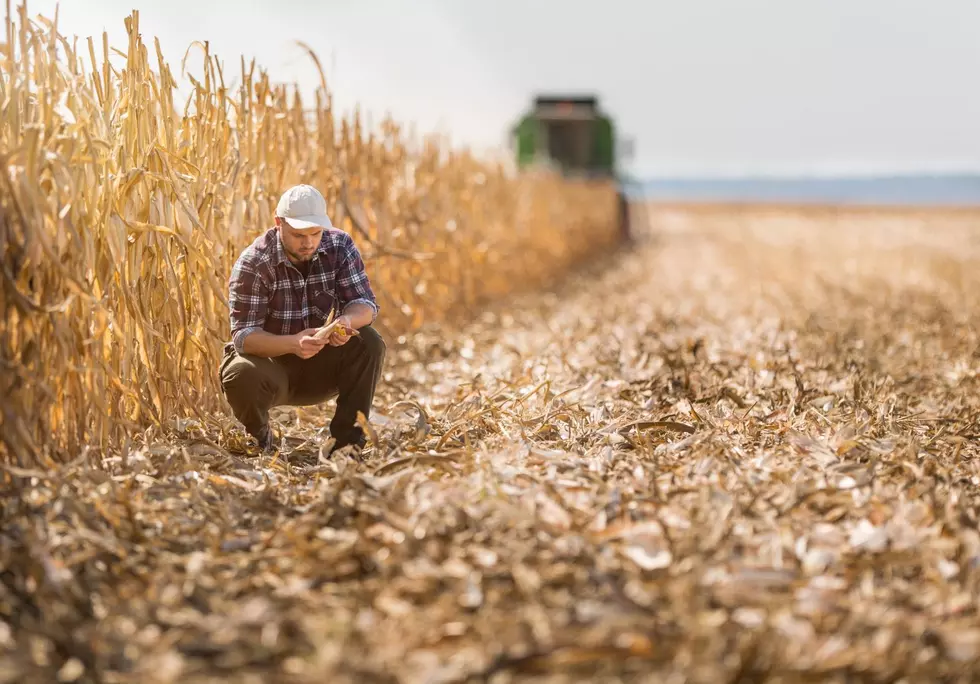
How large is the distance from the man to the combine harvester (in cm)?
1648

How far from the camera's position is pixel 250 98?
568 centimetres

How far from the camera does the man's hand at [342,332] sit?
434 centimetres

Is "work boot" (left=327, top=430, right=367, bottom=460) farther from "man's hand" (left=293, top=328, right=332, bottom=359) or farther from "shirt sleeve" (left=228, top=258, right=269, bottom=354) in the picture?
"shirt sleeve" (left=228, top=258, right=269, bottom=354)

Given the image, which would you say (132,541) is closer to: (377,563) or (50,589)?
(50,589)

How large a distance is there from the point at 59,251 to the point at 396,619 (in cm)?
200

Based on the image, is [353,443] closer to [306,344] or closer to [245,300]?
[306,344]

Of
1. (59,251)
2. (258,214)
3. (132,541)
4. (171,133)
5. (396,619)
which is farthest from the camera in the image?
(258,214)

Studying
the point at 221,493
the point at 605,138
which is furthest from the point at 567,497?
the point at 605,138

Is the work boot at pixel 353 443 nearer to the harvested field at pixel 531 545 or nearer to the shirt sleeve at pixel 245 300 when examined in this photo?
the harvested field at pixel 531 545

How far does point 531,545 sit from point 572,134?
18571 mm

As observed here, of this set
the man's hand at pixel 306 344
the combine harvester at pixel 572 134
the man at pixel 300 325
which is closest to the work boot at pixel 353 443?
the man at pixel 300 325

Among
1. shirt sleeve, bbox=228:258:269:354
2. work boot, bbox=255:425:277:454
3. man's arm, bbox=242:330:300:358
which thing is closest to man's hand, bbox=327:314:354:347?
man's arm, bbox=242:330:300:358

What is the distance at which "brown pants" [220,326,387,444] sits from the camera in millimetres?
4496

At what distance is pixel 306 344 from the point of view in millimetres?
4289
